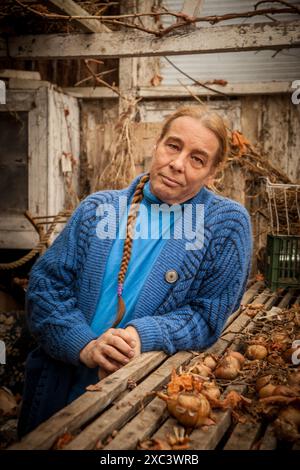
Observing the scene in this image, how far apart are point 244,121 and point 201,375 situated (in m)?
4.28

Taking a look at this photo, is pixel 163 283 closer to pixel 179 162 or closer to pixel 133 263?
Result: pixel 133 263

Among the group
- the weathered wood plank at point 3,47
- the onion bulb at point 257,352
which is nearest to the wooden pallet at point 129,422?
the onion bulb at point 257,352

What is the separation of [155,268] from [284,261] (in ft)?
9.50

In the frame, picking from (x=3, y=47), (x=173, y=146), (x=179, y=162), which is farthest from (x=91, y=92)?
(x=179, y=162)

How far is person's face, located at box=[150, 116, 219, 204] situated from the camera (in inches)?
88.4

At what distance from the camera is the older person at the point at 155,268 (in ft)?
7.24

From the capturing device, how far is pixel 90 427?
1444 millimetres

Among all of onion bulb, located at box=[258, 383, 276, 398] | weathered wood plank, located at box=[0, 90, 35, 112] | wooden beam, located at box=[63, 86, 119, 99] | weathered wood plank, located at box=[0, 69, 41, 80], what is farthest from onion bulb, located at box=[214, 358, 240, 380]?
weathered wood plank, located at box=[0, 69, 41, 80]

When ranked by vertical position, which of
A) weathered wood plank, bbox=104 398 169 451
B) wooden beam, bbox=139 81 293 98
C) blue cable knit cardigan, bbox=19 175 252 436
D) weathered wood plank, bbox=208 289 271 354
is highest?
wooden beam, bbox=139 81 293 98

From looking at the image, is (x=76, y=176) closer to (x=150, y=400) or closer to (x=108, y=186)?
(x=108, y=186)

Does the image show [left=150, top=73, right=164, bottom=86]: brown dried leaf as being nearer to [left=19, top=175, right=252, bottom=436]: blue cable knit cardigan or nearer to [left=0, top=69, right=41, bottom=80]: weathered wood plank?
[left=0, top=69, right=41, bottom=80]: weathered wood plank

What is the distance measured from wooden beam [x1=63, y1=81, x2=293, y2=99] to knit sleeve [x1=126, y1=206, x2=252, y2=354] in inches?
143

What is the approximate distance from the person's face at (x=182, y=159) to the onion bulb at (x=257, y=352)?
93cm

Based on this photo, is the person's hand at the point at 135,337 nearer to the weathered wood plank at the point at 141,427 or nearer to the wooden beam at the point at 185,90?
the weathered wood plank at the point at 141,427
